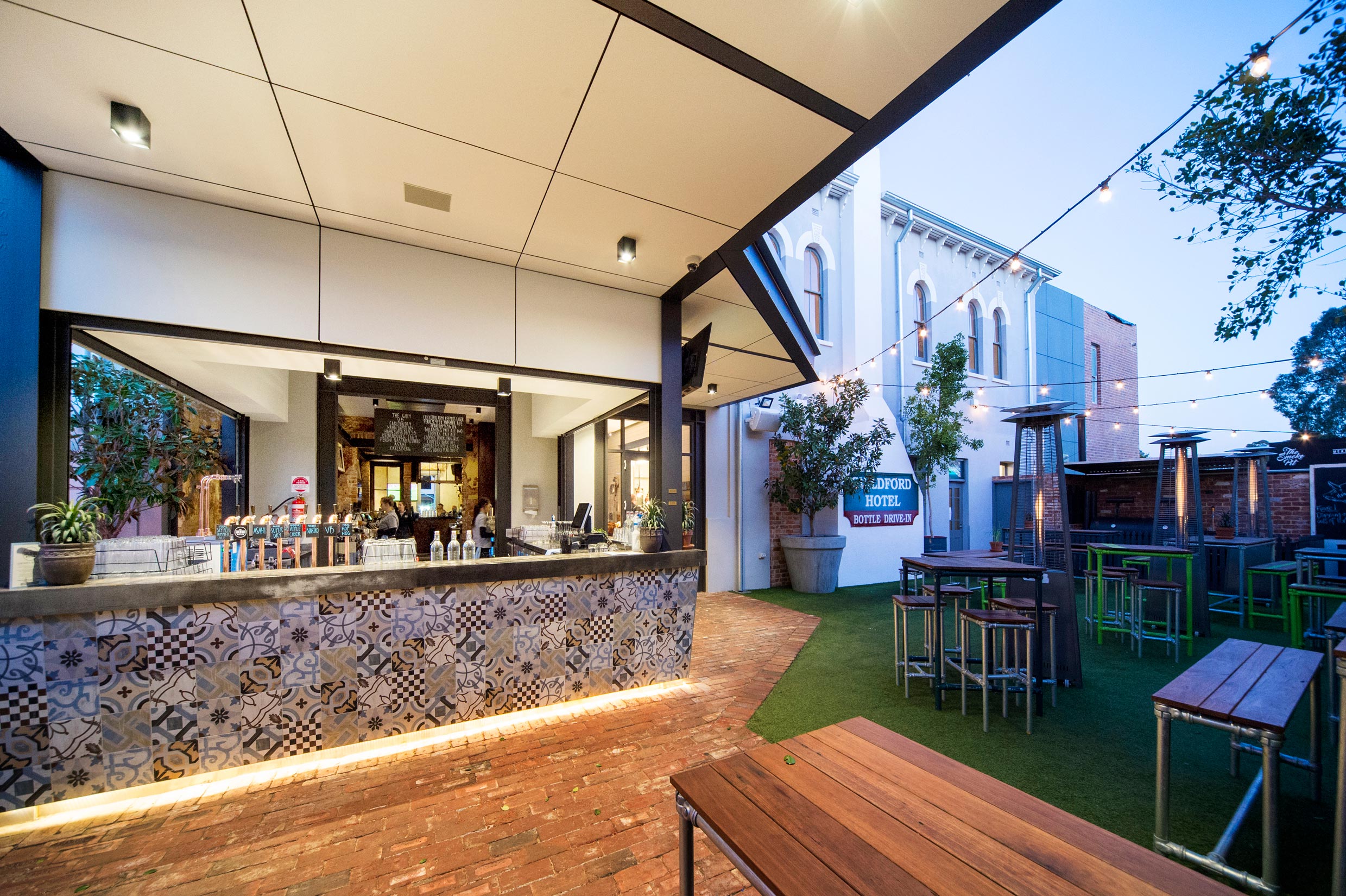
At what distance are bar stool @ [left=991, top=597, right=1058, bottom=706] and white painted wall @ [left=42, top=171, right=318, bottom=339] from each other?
518 centimetres

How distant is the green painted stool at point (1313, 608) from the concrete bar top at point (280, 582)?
4994 mm

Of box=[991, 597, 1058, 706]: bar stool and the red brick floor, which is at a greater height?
box=[991, 597, 1058, 706]: bar stool

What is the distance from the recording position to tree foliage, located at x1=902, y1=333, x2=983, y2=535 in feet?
28.6

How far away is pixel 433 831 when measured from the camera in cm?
218

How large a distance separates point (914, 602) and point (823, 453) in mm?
3662

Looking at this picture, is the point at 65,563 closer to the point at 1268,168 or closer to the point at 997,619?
the point at 997,619

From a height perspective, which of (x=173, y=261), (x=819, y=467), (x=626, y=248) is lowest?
(x=819, y=467)

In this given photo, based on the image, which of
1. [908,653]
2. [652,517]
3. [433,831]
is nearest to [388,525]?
[652,517]

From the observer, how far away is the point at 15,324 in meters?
2.41

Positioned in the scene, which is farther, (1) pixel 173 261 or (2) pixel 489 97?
(1) pixel 173 261

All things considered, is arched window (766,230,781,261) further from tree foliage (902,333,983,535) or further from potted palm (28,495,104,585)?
potted palm (28,495,104,585)

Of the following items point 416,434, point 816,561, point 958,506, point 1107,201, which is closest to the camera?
point 1107,201

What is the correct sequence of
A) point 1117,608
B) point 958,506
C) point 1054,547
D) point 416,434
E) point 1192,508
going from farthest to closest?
point 958,506 → point 1192,508 → point 1117,608 → point 416,434 → point 1054,547

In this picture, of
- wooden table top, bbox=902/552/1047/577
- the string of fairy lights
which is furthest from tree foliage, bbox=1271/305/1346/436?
wooden table top, bbox=902/552/1047/577
